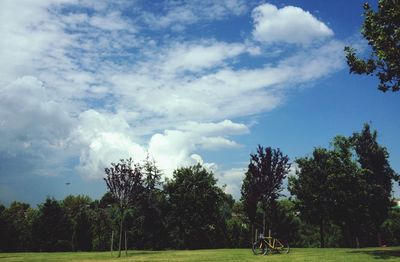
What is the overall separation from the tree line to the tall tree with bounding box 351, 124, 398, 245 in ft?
0.38

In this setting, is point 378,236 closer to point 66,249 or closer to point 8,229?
point 66,249

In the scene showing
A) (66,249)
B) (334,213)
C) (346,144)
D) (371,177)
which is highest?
(346,144)

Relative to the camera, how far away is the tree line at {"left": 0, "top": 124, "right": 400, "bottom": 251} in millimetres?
36531

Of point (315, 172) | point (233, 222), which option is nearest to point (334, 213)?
point (315, 172)

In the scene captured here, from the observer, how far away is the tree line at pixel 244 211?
36.5 meters

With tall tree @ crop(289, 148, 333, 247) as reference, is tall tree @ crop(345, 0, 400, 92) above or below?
above

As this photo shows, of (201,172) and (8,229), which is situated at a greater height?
(201,172)

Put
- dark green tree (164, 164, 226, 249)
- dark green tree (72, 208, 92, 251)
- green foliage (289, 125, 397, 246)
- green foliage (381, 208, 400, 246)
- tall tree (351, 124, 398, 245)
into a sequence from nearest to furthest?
green foliage (289, 125, 397, 246) < tall tree (351, 124, 398, 245) < green foliage (381, 208, 400, 246) < dark green tree (164, 164, 226, 249) < dark green tree (72, 208, 92, 251)

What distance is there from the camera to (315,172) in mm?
45312

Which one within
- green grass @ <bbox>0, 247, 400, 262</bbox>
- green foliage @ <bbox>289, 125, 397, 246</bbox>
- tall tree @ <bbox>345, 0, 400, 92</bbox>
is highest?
tall tree @ <bbox>345, 0, 400, 92</bbox>

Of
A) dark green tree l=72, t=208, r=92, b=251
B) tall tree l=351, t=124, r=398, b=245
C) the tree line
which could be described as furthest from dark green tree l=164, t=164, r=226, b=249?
tall tree l=351, t=124, r=398, b=245

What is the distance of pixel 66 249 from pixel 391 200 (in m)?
46.4

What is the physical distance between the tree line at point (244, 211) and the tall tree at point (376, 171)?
0.12 m

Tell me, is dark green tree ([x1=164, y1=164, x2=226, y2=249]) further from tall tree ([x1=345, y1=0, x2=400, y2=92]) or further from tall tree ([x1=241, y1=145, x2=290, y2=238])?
tall tree ([x1=345, y1=0, x2=400, y2=92])
